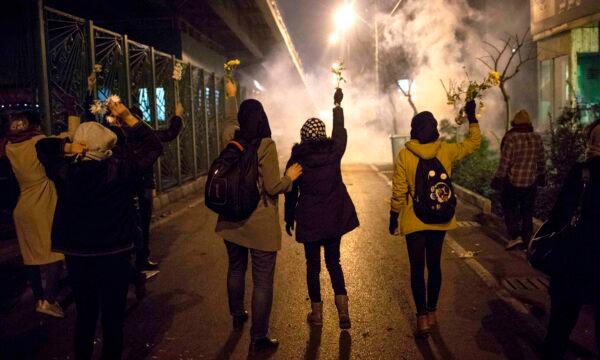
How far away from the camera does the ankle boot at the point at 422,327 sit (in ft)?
14.6

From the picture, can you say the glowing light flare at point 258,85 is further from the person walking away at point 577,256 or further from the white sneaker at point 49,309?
the person walking away at point 577,256

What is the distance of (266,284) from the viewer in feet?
13.8

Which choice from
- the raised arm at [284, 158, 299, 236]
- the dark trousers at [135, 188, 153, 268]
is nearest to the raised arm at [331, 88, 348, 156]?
the raised arm at [284, 158, 299, 236]

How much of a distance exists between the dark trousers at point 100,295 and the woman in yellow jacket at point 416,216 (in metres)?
2.19

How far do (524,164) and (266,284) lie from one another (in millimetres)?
4363

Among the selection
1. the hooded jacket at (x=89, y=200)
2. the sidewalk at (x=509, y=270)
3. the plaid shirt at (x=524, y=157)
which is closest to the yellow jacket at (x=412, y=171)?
the sidewalk at (x=509, y=270)

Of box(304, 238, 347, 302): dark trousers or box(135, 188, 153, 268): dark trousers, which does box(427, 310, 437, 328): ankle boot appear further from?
box(135, 188, 153, 268): dark trousers

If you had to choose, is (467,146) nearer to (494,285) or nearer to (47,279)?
(494,285)

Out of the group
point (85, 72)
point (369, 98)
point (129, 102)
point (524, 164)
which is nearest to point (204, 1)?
point (129, 102)

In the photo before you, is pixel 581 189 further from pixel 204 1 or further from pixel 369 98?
pixel 369 98

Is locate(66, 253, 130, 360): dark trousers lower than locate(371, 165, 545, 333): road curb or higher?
higher

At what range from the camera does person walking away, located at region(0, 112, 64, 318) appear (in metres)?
4.94

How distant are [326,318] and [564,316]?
7.29ft

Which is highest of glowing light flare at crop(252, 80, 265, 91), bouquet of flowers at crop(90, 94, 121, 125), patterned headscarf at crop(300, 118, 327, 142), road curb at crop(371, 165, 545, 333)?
glowing light flare at crop(252, 80, 265, 91)
